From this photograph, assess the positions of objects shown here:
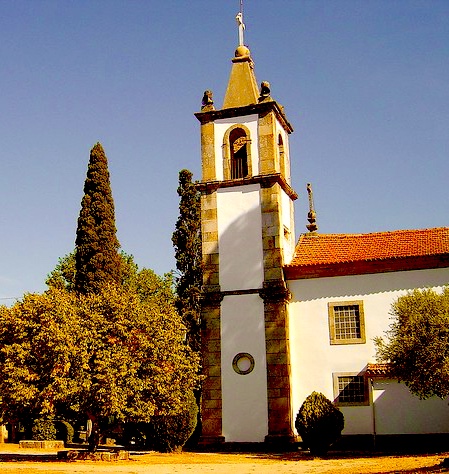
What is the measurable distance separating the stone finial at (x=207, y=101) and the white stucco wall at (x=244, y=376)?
8762 mm

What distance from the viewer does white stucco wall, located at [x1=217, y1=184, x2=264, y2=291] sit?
2841cm

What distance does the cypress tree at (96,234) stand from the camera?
34.1 metres

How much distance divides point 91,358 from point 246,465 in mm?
6800

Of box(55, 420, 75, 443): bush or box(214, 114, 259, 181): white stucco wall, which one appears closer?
box(214, 114, 259, 181): white stucco wall

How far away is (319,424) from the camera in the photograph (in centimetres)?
2400

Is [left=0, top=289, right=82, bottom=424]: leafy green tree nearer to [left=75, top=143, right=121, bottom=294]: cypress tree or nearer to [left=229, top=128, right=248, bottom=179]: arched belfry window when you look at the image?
[left=75, top=143, right=121, bottom=294]: cypress tree

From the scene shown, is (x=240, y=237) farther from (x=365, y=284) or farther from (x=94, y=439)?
(x=94, y=439)

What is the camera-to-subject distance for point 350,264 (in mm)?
27938

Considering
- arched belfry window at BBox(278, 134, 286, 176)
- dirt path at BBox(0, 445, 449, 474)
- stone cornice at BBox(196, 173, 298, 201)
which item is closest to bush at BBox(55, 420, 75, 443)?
dirt path at BBox(0, 445, 449, 474)

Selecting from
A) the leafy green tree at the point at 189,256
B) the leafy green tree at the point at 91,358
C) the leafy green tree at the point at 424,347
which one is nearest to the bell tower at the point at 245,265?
the leafy green tree at the point at 91,358

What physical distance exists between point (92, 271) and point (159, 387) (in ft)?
36.8

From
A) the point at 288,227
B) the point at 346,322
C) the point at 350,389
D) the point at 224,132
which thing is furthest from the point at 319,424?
the point at 224,132

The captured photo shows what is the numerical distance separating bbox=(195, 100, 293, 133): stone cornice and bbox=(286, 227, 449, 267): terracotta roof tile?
5.95 metres

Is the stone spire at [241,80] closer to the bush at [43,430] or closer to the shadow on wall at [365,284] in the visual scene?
the shadow on wall at [365,284]
